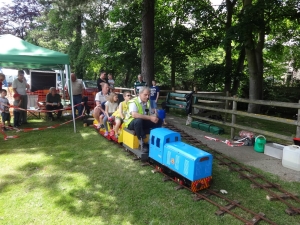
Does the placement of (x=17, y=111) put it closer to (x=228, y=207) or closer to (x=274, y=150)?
(x=228, y=207)

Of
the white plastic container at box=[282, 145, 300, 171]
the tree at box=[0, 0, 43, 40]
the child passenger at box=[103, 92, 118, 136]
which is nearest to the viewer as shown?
the white plastic container at box=[282, 145, 300, 171]

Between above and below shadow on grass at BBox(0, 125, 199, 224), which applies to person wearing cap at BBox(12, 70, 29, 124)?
above

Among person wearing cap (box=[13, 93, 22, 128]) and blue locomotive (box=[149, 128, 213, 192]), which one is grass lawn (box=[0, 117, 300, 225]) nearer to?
blue locomotive (box=[149, 128, 213, 192])

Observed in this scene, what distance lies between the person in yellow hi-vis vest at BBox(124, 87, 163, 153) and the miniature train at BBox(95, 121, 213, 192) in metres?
0.34

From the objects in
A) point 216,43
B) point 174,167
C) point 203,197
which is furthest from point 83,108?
point 216,43

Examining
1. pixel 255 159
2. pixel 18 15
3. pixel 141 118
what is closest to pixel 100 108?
pixel 141 118

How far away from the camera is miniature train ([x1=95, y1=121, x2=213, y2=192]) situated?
3609 mm

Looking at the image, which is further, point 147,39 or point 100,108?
point 147,39

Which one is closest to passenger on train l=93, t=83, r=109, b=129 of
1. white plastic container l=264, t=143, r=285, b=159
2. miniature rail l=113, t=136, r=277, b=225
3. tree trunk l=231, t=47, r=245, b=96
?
miniature rail l=113, t=136, r=277, b=225

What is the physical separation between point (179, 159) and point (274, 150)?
10.1 ft

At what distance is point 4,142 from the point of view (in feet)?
20.9

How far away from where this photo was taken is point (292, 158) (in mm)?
4801

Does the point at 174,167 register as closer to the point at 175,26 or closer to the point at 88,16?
the point at 175,26

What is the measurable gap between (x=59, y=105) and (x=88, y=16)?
40.3ft
